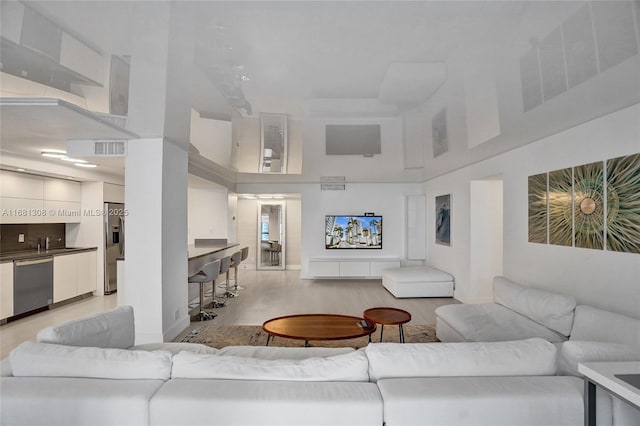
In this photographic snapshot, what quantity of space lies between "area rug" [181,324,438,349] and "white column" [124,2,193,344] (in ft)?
1.19

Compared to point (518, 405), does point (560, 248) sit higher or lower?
higher

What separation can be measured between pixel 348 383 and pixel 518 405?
81cm

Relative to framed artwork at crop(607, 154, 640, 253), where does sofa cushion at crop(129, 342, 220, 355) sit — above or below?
below

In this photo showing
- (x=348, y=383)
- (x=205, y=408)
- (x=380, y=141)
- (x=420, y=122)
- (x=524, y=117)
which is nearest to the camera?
(x=205, y=408)

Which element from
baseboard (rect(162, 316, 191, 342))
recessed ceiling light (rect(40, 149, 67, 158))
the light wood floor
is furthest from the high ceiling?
the light wood floor

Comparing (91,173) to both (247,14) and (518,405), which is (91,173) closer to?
(247,14)

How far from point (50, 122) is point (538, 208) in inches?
212

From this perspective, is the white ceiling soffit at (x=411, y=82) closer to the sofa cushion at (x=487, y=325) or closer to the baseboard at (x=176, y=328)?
the sofa cushion at (x=487, y=325)

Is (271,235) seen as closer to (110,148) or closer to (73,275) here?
(73,275)

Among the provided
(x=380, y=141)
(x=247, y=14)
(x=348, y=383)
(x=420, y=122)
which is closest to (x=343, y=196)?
(x=380, y=141)

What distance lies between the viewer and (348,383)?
175 centimetres

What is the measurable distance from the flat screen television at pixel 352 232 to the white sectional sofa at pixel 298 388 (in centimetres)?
686

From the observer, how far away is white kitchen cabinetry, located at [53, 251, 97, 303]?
18.7 ft

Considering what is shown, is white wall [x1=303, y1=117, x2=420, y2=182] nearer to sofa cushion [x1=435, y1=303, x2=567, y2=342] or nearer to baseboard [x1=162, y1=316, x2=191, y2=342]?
sofa cushion [x1=435, y1=303, x2=567, y2=342]
